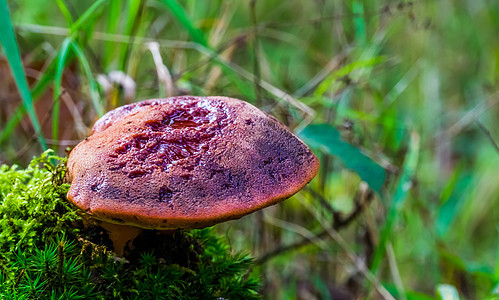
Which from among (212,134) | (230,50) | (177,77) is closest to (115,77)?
(177,77)

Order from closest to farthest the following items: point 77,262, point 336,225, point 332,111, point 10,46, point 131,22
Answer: point 77,262
point 10,46
point 131,22
point 336,225
point 332,111

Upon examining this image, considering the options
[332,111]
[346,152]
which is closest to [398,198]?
[346,152]

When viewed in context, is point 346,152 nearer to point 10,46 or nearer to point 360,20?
point 360,20

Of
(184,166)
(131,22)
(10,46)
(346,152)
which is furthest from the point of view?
(131,22)

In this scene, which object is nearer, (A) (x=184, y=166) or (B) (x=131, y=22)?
(A) (x=184, y=166)

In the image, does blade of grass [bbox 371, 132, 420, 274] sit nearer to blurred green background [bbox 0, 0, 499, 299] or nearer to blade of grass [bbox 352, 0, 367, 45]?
blurred green background [bbox 0, 0, 499, 299]

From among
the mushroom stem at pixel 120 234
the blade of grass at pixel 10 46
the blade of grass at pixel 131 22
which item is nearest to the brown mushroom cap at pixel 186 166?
the mushroom stem at pixel 120 234

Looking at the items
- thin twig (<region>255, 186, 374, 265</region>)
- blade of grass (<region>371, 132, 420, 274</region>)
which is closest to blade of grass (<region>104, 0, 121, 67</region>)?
thin twig (<region>255, 186, 374, 265</region>)
